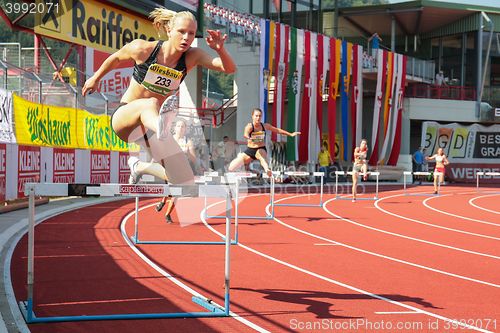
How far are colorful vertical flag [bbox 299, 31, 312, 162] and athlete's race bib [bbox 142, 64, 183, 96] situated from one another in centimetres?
2508

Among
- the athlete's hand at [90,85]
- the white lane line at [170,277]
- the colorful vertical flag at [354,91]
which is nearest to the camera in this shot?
the white lane line at [170,277]

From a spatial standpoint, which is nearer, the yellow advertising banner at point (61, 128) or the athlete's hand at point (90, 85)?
the athlete's hand at point (90, 85)

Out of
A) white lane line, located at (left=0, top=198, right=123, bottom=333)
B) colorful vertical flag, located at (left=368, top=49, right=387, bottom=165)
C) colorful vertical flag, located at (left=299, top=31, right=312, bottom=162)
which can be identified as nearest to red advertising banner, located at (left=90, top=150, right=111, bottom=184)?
white lane line, located at (left=0, top=198, right=123, bottom=333)

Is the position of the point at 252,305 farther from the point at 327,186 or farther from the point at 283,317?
the point at 327,186

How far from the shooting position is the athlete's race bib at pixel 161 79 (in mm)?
6133

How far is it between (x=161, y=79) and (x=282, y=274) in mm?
3301

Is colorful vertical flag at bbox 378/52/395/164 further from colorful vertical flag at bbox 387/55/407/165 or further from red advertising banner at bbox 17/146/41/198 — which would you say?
red advertising banner at bbox 17/146/41/198

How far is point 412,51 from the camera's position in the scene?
51.5 m

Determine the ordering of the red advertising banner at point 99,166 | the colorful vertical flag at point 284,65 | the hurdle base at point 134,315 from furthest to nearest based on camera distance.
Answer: the colorful vertical flag at point 284,65, the red advertising banner at point 99,166, the hurdle base at point 134,315

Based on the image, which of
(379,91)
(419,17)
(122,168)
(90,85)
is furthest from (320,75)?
(90,85)

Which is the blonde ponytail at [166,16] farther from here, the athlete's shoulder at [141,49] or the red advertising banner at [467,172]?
the red advertising banner at [467,172]

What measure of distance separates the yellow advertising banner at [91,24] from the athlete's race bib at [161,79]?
552 inches

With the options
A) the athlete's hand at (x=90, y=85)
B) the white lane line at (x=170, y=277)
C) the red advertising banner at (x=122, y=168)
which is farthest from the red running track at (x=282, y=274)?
the red advertising banner at (x=122, y=168)

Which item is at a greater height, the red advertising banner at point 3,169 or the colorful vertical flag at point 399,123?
the colorful vertical flag at point 399,123
